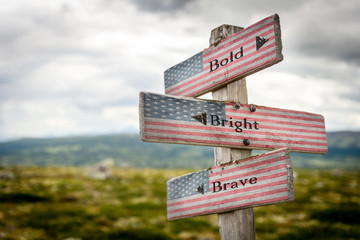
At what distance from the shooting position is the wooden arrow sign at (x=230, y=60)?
290cm

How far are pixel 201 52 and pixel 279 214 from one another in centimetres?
1153

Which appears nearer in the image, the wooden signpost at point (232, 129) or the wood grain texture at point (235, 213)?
the wooden signpost at point (232, 129)

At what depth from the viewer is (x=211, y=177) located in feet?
10.5

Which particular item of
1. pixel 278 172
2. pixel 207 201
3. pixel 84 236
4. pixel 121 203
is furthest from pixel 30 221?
pixel 278 172

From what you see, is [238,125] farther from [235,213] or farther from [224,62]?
[235,213]

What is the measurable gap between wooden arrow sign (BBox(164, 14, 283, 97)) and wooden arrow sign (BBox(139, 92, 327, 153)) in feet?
1.45

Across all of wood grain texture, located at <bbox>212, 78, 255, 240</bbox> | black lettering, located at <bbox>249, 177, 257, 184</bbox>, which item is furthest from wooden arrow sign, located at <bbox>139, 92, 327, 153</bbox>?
black lettering, located at <bbox>249, 177, 257, 184</bbox>

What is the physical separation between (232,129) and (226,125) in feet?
0.29

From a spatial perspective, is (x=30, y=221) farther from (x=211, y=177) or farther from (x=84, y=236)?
(x=211, y=177)

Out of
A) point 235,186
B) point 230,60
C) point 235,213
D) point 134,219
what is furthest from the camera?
point 134,219

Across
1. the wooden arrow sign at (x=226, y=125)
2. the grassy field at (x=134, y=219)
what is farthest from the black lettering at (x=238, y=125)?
the grassy field at (x=134, y=219)

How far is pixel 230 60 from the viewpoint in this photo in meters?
3.22

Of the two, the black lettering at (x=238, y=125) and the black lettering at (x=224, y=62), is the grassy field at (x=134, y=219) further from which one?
the black lettering at (x=224, y=62)

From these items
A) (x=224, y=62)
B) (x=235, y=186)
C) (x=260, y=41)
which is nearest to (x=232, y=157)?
(x=235, y=186)
